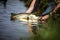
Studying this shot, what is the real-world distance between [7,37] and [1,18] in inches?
117

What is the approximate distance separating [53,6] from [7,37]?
2328 millimetres

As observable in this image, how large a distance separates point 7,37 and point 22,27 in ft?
3.97

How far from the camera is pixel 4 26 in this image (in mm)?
8703

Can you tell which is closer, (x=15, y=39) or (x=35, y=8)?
(x=15, y=39)

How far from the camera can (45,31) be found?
262 inches

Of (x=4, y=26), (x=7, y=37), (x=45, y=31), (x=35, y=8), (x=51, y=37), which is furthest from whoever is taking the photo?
(x=35, y=8)

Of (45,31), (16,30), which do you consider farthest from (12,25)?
(45,31)

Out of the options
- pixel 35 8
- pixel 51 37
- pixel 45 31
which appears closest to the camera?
pixel 51 37

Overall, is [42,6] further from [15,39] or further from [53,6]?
[15,39]

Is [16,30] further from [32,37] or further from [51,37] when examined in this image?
[51,37]

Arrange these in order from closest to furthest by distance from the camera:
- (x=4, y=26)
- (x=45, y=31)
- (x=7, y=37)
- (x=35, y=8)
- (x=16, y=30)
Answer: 1. (x=45, y=31)
2. (x=7, y=37)
3. (x=16, y=30)
4. (x=4, y=26)
5. (x=35, y=8)

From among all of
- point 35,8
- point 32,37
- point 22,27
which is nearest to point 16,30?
point 22,27

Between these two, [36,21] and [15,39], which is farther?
[36,21]

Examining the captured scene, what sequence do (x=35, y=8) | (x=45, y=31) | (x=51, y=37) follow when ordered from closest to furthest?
(x=51, y=37) → (x=45, y=31) → (x=35, y=8)
